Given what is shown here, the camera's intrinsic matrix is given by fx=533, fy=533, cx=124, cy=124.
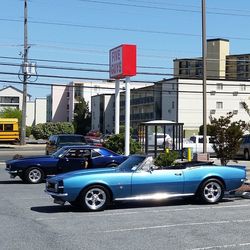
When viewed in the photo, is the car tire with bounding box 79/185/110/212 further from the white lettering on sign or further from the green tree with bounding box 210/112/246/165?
the white lettering on sign

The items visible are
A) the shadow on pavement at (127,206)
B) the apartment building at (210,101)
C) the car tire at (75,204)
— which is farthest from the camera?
the apartment building at (210,101)

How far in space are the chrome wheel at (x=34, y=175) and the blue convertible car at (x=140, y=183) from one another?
652cm

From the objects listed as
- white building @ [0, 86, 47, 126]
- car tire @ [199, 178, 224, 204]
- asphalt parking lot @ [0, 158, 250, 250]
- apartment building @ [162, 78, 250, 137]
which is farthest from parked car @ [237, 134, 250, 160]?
white building @ [0, 86, 47, 126]

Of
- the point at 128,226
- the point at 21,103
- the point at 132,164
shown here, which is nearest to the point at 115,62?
the point at 132,164

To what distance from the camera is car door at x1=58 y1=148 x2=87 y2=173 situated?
18.6 meters

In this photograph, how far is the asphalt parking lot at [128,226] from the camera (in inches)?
323

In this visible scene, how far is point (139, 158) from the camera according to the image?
12.7 m

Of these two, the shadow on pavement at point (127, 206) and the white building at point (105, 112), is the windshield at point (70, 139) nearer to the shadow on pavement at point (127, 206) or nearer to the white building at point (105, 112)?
the shadow on pavement at point (127, 206)

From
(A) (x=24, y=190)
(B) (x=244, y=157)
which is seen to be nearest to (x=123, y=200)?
(A) (x=24, y=190)

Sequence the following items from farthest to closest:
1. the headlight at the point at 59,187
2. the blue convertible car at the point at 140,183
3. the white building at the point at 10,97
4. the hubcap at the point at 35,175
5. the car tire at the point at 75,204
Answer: the white building at the point at 10,97 → the hubcap at the point at 35,175 → the car tire at the point at 75,204 → the blue convertible car at the point at 140,183 → the headlight at the point at 59,187

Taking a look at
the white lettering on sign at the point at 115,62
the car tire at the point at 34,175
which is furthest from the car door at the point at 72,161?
the white lettering on sign at the point at 115,62

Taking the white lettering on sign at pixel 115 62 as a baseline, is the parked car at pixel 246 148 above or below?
below

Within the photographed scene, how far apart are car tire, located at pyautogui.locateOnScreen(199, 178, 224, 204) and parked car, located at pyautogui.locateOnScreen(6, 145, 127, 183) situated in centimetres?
671

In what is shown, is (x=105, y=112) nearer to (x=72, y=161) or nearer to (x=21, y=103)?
(x=21, y=103)
